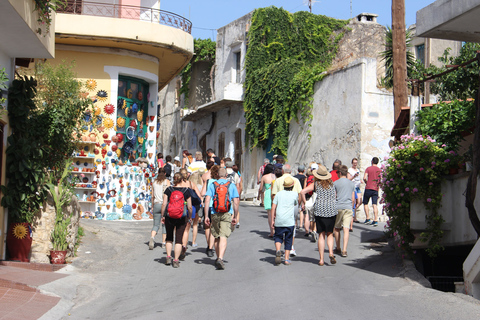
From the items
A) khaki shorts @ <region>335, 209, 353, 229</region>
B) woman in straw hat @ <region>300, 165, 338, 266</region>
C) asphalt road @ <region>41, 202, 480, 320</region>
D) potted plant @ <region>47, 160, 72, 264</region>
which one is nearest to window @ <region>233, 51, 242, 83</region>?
asphalt road @ <region>41, 202, 480, 320</region>

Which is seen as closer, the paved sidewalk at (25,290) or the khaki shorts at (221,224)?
the paved sidewalk at (25,290)

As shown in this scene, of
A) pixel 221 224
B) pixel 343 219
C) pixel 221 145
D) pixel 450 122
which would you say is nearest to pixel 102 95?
pixel 221 224

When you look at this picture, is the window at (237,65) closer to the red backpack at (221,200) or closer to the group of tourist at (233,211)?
the group of tourist at (233,211)

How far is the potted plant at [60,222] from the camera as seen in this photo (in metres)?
11.6

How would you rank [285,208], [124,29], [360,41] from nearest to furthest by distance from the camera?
1. [285,208]
2. [124,29]
3. [360,41]

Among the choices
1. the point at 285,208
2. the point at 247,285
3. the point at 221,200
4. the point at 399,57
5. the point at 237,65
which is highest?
the point at 237,65

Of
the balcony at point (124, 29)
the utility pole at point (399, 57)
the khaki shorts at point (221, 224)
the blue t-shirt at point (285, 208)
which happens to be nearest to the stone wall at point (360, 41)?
the balcony at point (124, 29)

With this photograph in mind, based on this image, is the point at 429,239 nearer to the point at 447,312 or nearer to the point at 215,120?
the point at 447,312

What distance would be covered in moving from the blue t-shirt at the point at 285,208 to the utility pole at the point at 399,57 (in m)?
3.98

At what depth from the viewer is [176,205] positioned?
464 inches

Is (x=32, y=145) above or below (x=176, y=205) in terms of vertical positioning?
above

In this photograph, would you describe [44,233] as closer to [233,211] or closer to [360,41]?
[233,211]

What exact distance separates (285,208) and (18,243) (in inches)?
198

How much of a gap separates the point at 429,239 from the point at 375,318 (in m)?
4.05
